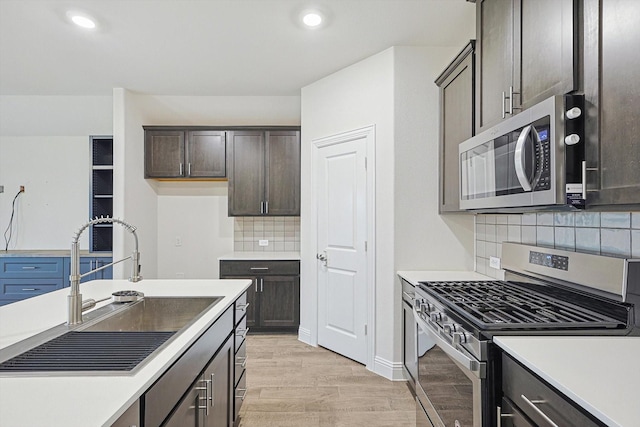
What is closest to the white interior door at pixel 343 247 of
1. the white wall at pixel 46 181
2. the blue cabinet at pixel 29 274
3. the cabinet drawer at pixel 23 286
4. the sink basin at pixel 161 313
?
the sink basin at pixel 161 313

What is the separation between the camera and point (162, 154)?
4297mm

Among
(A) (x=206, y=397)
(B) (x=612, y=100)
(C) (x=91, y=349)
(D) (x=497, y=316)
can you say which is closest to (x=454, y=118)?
(B) (x=612, y=100)

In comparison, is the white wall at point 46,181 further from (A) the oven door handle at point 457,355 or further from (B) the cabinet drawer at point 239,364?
(A) the oven door handle at point 457,355

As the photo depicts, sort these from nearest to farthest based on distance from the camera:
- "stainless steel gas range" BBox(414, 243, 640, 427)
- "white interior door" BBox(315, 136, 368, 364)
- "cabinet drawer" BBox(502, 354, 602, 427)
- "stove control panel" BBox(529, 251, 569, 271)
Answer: "cabinet drawer" BBox(502, 354, 602, 427)
"stainless steel gas range" BBox(414, 243, 640, 427)
"stove control panel" BBox(529, 251, 569, 271)
"white interior door" BBox(315, 136, 368, 364)

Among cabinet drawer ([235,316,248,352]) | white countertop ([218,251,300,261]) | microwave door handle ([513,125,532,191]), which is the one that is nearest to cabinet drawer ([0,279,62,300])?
white countertop ([218,251,300,261])

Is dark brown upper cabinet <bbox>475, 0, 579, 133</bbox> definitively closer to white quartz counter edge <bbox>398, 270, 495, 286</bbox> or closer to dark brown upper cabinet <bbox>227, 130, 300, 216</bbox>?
white quartz counter edge <bbox>398, 270, 495, 286</bbox>

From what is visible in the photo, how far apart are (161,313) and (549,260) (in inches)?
77.6

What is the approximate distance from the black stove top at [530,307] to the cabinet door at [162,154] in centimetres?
341

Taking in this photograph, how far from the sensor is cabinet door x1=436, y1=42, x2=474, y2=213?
2.27 m

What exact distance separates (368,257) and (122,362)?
7.46 ft

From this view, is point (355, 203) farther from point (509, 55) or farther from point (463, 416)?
point (463, 416)

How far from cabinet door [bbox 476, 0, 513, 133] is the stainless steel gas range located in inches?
30.6

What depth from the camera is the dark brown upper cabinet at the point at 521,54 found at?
1338 mm

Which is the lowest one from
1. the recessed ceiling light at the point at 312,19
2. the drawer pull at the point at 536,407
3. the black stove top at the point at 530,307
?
the drawer pull at the point at 536,407
